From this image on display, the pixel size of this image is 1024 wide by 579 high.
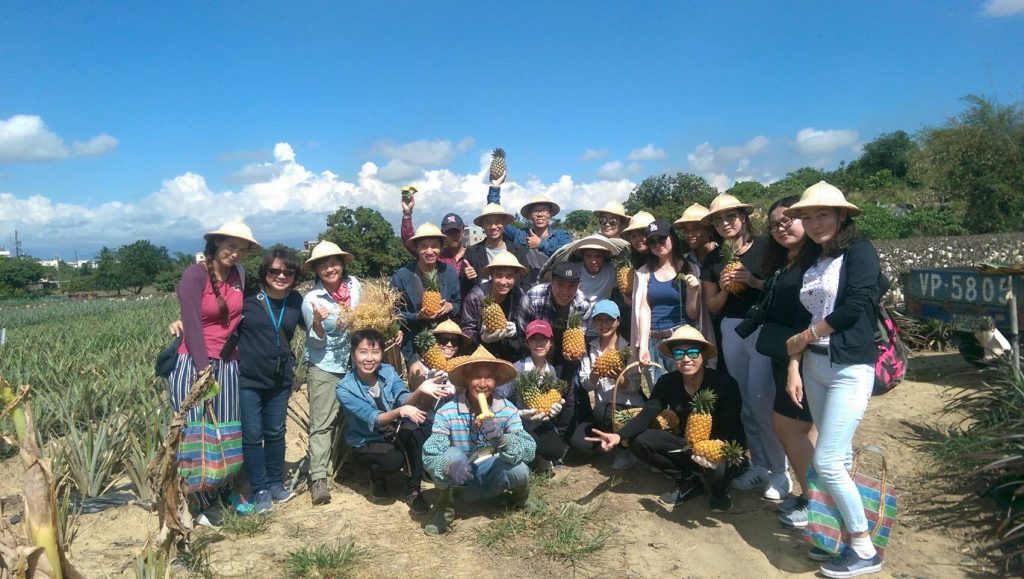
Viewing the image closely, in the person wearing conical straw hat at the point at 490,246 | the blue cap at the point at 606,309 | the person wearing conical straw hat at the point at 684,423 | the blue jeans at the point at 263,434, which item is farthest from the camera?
the person wearing conical straw hat at the point at 490,246

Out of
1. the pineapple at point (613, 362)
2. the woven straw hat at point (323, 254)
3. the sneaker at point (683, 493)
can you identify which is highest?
the woven straw hat at point (323, 254)

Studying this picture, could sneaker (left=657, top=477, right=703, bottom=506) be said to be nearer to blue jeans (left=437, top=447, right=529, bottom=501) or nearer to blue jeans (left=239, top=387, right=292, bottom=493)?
blue jeans (left=437, top=447, right=529, bottom=501)

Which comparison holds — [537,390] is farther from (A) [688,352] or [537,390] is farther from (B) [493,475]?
(A) [688,352]

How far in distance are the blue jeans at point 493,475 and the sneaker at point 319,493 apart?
116 centimetres

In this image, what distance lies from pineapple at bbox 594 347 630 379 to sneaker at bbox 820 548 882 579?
6.37 ft

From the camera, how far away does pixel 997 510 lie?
3934 millimetres

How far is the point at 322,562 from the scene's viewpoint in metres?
3.62

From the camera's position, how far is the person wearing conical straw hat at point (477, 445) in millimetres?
3996

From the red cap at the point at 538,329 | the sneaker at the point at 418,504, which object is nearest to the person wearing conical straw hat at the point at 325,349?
the sneaker at the point at 418,504

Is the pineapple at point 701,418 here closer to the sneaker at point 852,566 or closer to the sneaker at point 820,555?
the sneaker at point 820,555

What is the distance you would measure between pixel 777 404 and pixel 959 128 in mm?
27595

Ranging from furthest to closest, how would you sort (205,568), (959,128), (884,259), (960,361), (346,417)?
(959,128) < (884,259) < (960,361) < (346,417) < (205,568)

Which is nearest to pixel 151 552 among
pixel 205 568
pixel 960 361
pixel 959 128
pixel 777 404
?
pixel 205 568

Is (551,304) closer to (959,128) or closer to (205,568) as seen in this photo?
(205,568)
